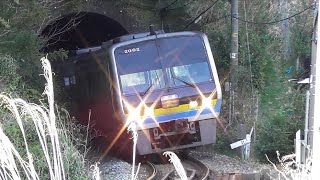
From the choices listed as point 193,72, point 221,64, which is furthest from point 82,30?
point 193,72

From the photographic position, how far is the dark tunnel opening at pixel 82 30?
49.3 feet

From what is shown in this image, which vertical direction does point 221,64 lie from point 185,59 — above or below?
below

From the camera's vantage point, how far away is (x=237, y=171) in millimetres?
8562

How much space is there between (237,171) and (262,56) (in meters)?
6.57

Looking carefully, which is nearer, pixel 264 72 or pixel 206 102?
pixel 206 102

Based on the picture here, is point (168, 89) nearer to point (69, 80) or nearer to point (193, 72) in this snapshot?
point (193, 72)

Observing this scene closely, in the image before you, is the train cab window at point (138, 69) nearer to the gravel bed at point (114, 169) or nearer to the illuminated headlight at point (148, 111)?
the illuminated headlight at point (148, 111)

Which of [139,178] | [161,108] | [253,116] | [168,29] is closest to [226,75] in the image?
[253,116]

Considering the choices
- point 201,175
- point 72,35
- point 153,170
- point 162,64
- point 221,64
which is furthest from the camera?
point 72,35

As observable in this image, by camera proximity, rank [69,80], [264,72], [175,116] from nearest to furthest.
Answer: [175,116]
[69,80]
[264,72]

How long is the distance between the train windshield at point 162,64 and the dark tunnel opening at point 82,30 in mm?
5714

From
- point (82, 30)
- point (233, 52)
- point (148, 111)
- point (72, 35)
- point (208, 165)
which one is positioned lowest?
point (208, 165)

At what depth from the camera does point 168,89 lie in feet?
29.7

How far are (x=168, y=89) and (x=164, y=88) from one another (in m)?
0.08
